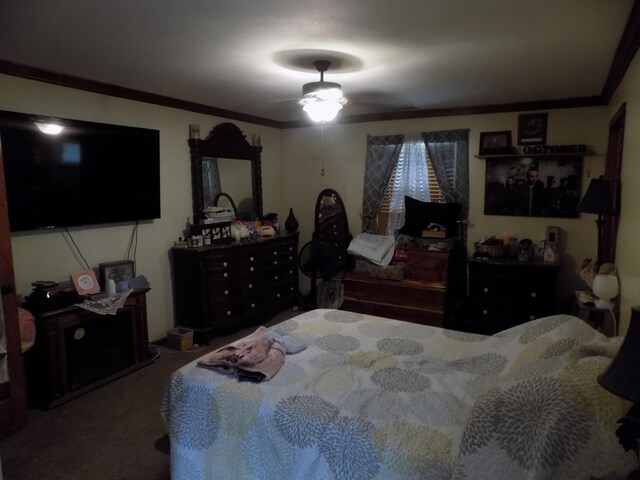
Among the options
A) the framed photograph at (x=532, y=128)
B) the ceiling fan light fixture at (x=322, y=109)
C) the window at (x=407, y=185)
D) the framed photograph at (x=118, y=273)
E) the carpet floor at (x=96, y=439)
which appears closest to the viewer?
the carpet floor at (x=96, y=439)

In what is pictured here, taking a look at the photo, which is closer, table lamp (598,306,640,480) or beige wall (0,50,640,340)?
table lamp (598,306,640,480)

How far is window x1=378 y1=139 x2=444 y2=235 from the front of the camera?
4598 millimetres

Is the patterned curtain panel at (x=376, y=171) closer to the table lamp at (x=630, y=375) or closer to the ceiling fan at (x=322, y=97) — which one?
the ceiling fan at (x=322, y=97)

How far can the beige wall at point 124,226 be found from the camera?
2.94m

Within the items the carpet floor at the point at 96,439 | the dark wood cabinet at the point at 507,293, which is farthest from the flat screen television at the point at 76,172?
the dark wood cabinet at the point at 507,293

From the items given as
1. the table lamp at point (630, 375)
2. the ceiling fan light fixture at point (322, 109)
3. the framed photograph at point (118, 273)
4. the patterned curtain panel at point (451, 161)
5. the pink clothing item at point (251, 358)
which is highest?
the ceiling fan light fixture at point (322, 109)

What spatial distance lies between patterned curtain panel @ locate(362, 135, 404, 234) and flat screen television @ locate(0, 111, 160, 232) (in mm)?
2335

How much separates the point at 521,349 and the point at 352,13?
177 cm

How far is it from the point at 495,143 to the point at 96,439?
166 inches

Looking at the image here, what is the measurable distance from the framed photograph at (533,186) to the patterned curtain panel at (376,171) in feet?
3.42

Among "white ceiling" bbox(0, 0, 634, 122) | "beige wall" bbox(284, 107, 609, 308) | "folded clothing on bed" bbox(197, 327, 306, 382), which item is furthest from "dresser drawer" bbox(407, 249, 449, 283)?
"folded clothing on bed" bbox(197, 327, 306, 382)

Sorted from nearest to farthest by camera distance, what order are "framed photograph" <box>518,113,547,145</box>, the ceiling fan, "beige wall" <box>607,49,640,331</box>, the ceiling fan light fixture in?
1. "beige wall" <box>607,49,640,331</box>
2. the ceiling fan
3. the ceiling fan light fixture
4. "framed photograph" <box>518,113,547,145</box>

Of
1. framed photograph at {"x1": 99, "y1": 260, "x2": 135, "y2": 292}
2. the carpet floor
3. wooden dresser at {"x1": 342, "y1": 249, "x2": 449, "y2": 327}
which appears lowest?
the carpet floor

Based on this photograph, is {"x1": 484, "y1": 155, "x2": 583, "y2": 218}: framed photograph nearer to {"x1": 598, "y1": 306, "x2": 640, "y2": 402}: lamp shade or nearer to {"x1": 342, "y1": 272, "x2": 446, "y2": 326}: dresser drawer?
{"x1": 342, "y1": 272, "x2": 446, "y2": 326}: dresser drawer
